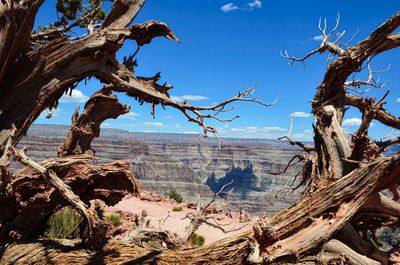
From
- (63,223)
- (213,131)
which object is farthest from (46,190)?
(63,223)

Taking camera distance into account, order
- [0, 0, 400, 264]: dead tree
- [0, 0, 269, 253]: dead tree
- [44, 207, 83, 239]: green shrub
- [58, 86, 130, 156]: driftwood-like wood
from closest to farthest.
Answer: [0, 0, 400, 264]: dead tree
[0, 0, 269, 253]: dead tree
[58, 86, 130, 156]: driftwood-like wood
[44, 207, 83, 239]: green shrub

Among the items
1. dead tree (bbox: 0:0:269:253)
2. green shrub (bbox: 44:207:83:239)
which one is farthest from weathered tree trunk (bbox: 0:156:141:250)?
green shrub (bbox: 44:207:83:239)

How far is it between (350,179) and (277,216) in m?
0.88

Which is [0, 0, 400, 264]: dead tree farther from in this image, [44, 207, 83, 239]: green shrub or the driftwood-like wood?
[44, 207, 83, 239]: green shrub

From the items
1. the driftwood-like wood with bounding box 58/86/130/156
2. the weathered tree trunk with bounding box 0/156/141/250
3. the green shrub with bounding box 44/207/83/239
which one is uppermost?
the driftwood-like wood with bounding box 58/86/130/156

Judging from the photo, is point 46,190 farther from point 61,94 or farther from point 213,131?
point 213,131

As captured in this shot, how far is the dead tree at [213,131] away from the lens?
429 centimetres

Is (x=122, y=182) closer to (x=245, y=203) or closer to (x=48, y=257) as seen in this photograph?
(x=48, y=257)

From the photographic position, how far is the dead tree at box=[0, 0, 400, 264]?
4293 mm

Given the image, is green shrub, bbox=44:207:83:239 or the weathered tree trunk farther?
green shrub, bbox=44:207:83:239

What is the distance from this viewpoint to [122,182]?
5.54 meters

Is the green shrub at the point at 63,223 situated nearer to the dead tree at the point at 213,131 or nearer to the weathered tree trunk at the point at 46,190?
the weathered tree trunk at the point at 46,190

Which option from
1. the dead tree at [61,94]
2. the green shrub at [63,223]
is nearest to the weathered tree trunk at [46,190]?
the dead tree at [61,94]

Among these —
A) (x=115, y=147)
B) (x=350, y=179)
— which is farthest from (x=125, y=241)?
(x=115, y=147)
